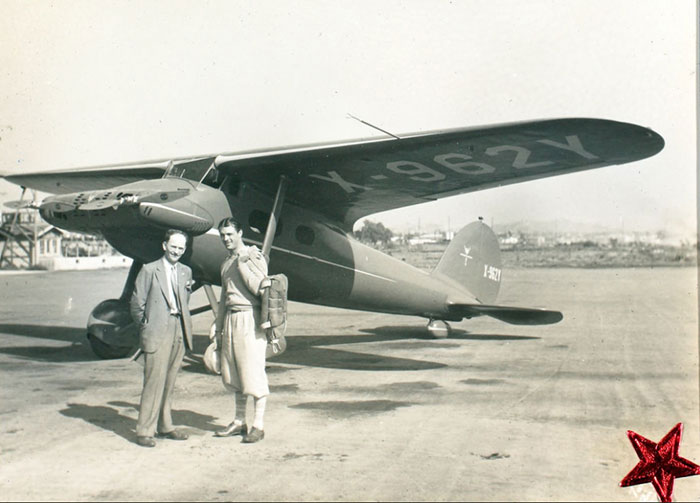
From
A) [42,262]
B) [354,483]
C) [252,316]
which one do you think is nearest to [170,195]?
[252,316]

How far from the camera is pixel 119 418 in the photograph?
557cm

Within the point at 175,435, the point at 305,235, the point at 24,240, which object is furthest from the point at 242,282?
the point at 24,240

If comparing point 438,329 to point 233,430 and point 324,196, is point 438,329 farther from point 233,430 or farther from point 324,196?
point 233,430

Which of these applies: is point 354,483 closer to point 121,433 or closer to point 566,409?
point 121,433

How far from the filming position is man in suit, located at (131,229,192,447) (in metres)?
4.70

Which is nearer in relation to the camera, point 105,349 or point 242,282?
point 242,282

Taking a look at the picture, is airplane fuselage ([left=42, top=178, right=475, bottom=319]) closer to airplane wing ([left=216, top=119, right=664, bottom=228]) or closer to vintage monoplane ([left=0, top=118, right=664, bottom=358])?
vintage monoplane ([left=0, top=118, right=664, bottom=358])

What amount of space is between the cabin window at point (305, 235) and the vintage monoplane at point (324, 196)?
0.05 ft

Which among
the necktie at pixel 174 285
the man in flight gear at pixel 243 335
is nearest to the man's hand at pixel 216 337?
the man in flight gear at pixel 243 335

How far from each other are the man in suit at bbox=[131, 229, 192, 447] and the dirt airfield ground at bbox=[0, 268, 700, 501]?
12.0 inches

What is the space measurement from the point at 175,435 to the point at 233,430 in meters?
0.46

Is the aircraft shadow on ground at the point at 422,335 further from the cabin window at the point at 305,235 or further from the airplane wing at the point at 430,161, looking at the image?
the cabin window at the point at 305,235

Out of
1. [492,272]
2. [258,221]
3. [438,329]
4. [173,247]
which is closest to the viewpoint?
[173,247]

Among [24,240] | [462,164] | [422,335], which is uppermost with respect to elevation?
[462,164]
